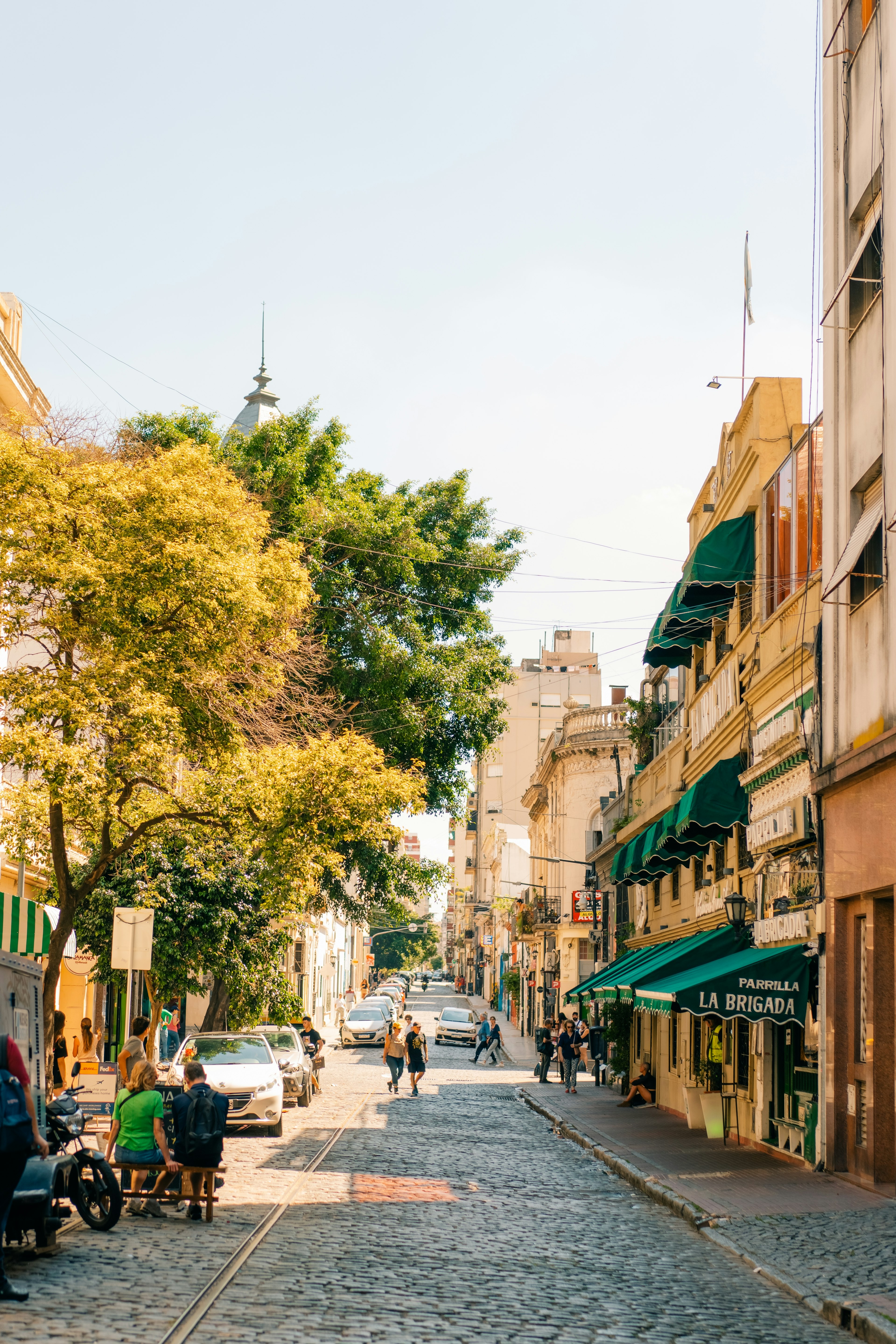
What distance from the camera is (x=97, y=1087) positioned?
28.4 m

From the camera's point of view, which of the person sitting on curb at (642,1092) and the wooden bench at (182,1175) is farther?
the person sitting on curb at (642,1092)

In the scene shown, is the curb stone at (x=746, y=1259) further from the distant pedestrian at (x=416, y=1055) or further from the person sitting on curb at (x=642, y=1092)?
the distant pedestrian at (x=416, y=1055)

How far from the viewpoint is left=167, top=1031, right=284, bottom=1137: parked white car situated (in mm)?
21906

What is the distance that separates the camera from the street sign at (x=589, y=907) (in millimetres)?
42812

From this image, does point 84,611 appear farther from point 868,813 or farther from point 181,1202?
point 868,813

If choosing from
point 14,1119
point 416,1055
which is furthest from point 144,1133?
point 416,1055

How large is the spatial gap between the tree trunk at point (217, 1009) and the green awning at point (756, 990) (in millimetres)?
14359

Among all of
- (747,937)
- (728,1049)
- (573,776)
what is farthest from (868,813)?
(573,776)

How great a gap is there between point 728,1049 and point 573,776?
38.6 m

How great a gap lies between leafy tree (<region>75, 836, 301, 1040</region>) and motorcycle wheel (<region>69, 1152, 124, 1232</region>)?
13505mm

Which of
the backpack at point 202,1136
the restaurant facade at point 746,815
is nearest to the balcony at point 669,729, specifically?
the restaurant facade at point 746,815

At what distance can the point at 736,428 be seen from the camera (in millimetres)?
24547

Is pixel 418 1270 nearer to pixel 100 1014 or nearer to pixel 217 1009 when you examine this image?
pixel 217 1009

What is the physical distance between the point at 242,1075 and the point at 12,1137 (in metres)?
14.2
